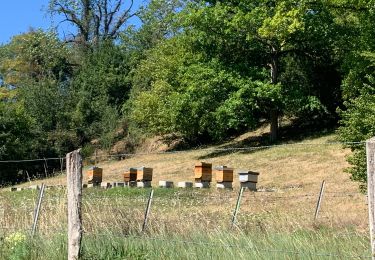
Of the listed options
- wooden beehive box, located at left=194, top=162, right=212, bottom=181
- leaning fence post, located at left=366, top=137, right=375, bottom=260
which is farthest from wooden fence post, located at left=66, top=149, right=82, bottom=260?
wooden beehive box, located at left=194, top=162, right=212, bottom=181

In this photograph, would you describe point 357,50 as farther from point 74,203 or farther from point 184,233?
point 74,203

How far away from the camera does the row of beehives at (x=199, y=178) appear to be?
918 inches

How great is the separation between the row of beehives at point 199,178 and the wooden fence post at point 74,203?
51.2 ft

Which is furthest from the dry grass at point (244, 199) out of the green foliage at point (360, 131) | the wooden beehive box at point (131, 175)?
the wooden beehive box at point (131, 175)

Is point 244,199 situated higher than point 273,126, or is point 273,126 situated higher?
point 273,126

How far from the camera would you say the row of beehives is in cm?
2333

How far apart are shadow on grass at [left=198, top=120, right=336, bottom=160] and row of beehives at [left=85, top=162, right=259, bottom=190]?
10649mm

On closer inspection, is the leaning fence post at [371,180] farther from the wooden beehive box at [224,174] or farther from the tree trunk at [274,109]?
the tree trunk at [274,109]

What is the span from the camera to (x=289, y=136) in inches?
1513

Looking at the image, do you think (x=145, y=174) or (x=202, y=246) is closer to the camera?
(x=202, y=246)

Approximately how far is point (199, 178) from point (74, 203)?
17314mm

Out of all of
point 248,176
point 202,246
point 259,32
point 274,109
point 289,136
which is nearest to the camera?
point 202,246

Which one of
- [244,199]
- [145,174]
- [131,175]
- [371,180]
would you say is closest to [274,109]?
[131,175]

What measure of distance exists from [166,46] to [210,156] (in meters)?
12.9
